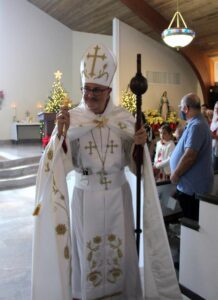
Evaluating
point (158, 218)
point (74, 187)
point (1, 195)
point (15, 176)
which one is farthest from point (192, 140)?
point (15, 176)

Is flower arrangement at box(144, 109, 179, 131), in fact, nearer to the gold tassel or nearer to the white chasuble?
the white chasuble

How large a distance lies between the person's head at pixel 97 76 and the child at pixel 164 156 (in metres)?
2.20

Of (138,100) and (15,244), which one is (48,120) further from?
(138,100)

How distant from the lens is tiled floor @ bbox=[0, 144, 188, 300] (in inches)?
113

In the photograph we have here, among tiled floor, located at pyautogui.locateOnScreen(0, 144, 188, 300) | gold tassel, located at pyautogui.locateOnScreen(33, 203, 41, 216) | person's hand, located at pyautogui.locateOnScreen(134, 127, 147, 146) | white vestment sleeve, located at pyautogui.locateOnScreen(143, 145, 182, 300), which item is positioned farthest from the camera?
tiled floor, located at pyautogui.locateOnScreen(0, 144, 188, 300)

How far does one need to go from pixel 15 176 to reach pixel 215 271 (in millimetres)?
5439

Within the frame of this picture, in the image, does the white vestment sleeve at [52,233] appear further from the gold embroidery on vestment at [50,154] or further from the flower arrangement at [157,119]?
the flower arrangement at [157,119]

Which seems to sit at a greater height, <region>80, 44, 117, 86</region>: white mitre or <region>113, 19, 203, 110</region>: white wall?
<region>113, 19, 203, 110</region>: white wall

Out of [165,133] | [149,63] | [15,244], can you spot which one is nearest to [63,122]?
[15,244]

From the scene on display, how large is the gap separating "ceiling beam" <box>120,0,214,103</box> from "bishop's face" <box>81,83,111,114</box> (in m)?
7.28

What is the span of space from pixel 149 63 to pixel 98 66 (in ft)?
29.3

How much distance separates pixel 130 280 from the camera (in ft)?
7.74

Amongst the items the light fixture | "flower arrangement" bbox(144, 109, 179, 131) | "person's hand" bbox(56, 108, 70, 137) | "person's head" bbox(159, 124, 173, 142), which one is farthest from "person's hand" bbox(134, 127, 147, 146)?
"flower arrangement" bbox(144, 109, 179, 131)

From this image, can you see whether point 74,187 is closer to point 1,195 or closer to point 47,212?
point 47,212
